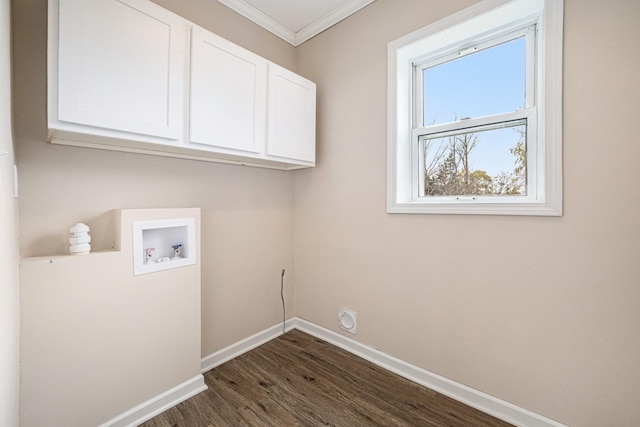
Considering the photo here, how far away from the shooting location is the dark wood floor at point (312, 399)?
1.45 metres

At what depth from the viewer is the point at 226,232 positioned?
6.53 ft

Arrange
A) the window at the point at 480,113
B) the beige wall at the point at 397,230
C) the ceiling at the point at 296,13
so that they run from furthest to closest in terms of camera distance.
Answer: the ceiling at the point at 296,13, the window at the point at 480,113, the beige wall at the point at 397,230

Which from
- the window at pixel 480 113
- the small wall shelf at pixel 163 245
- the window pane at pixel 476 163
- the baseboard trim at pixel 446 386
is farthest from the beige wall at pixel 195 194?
the window pane at pixel 476 163

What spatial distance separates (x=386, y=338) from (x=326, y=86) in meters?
1.99

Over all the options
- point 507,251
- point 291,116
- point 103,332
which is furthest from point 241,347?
point 507,251

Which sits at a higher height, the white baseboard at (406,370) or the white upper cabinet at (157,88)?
the white upper cabinet at (157,88)

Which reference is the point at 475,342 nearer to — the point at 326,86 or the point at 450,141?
the point at 450,141

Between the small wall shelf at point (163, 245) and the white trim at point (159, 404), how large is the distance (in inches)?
27.6

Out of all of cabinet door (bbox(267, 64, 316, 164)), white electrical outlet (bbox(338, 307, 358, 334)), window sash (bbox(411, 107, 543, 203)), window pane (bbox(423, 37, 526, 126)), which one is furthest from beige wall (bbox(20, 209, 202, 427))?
window pane (bbox(423, 37, 526, 126))

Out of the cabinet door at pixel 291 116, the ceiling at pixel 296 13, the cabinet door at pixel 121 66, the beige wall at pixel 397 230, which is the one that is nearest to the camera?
the cabinet door at pixel 121 66

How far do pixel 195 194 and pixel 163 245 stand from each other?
1.24 feet

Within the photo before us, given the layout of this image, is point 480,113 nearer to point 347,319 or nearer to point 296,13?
point 296,13

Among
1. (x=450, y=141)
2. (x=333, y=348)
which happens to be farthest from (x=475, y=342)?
(x=450, y=141)

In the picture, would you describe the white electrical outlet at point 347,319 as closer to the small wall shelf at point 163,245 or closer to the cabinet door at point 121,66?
the small wall shelf at point 163,245
